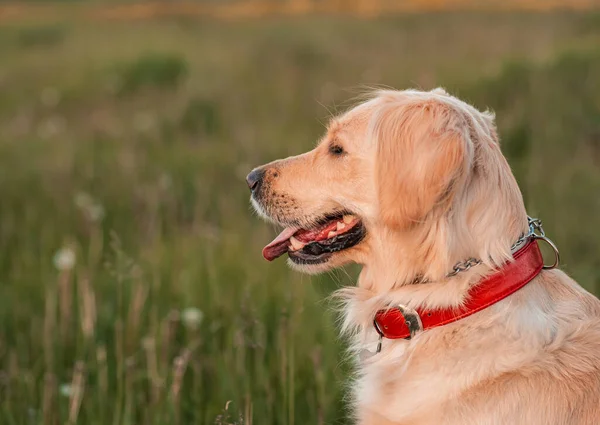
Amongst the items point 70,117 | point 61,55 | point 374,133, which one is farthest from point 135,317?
point 61,55

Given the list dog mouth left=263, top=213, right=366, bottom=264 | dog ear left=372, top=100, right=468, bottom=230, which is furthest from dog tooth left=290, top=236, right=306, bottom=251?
dog ear left=372, top=100, right=468, bottom=230

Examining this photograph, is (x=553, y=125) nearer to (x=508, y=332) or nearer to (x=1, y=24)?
(x=508, y=332)

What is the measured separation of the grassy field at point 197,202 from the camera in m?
3.48

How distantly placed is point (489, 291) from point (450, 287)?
12 cm

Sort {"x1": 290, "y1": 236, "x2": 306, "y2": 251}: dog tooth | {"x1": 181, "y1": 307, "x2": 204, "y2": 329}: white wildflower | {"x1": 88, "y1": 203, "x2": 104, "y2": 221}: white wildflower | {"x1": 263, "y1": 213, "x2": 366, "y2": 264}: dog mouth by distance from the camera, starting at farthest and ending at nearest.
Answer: {"x1": 88, "y1": 203, "x2": 104, "y2": 221}: white wildflower
{"x1": 181, "y1": 307, "x2": 204, "y2": 329}: white wildflower
{"x1": 290, "y1": 236, "x2": 306, "y2": 251}: dog tooth
{"x1": 263, "y1": 213, "x2": 366, "y2": 264}: dog mouth

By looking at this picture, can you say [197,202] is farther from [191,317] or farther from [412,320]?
[412,320]

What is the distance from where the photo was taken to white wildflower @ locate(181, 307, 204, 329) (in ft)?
12.4

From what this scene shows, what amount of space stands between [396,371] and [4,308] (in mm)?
2438

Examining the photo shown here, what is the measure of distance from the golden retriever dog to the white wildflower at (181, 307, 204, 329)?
1.11 meters

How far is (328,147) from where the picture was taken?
3.04m

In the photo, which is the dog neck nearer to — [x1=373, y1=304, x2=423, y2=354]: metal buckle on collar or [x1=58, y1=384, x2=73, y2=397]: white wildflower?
[x1=373, y1=304, x2=423, y2=354]: metal buckle on collar

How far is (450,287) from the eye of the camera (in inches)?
102

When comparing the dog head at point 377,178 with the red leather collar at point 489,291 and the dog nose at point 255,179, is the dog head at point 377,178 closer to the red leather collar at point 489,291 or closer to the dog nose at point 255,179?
the dog nose at point 255,179

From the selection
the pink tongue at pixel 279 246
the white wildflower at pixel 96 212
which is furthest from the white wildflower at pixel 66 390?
the white wildflower at pixel 96 212
